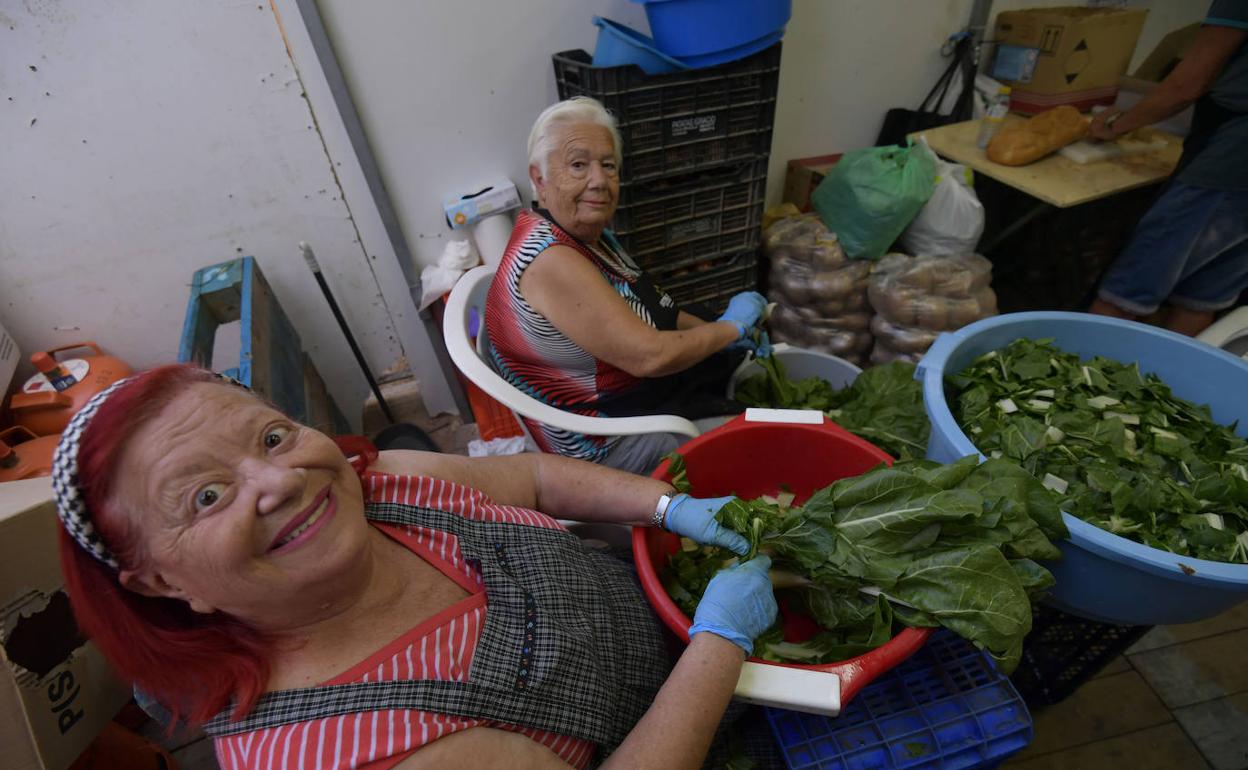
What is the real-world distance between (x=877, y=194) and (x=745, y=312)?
98 cm

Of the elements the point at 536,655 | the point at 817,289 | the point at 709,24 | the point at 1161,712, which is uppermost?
the point at 709,24

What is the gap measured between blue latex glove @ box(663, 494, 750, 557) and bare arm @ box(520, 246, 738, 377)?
1.58 feet

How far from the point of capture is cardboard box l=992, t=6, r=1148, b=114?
2707 millimetres

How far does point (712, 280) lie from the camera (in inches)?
105

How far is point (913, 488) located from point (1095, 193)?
217 centimetres

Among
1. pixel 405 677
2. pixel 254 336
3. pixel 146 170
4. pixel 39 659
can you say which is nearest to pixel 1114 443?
pixel 405 677

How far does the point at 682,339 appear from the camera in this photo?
1707 mm

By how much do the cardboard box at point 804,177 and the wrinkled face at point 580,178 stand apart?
1.73 metres

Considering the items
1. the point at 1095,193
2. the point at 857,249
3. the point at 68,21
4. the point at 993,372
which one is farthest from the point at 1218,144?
the point at 68,21

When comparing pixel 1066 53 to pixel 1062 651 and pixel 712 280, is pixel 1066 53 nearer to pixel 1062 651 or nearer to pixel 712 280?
pixel 712 280

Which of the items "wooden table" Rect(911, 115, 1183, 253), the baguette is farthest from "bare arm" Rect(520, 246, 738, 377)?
the baguette

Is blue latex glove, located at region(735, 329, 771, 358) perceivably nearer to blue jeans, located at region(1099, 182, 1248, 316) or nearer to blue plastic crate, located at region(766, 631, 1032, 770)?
blue plastic crate, located at region(766, 631, 1032, 770)

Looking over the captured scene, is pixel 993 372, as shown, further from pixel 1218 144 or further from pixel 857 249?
pixel 1218 144

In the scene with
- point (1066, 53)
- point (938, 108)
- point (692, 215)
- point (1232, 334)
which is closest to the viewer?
point (1232, 334)
